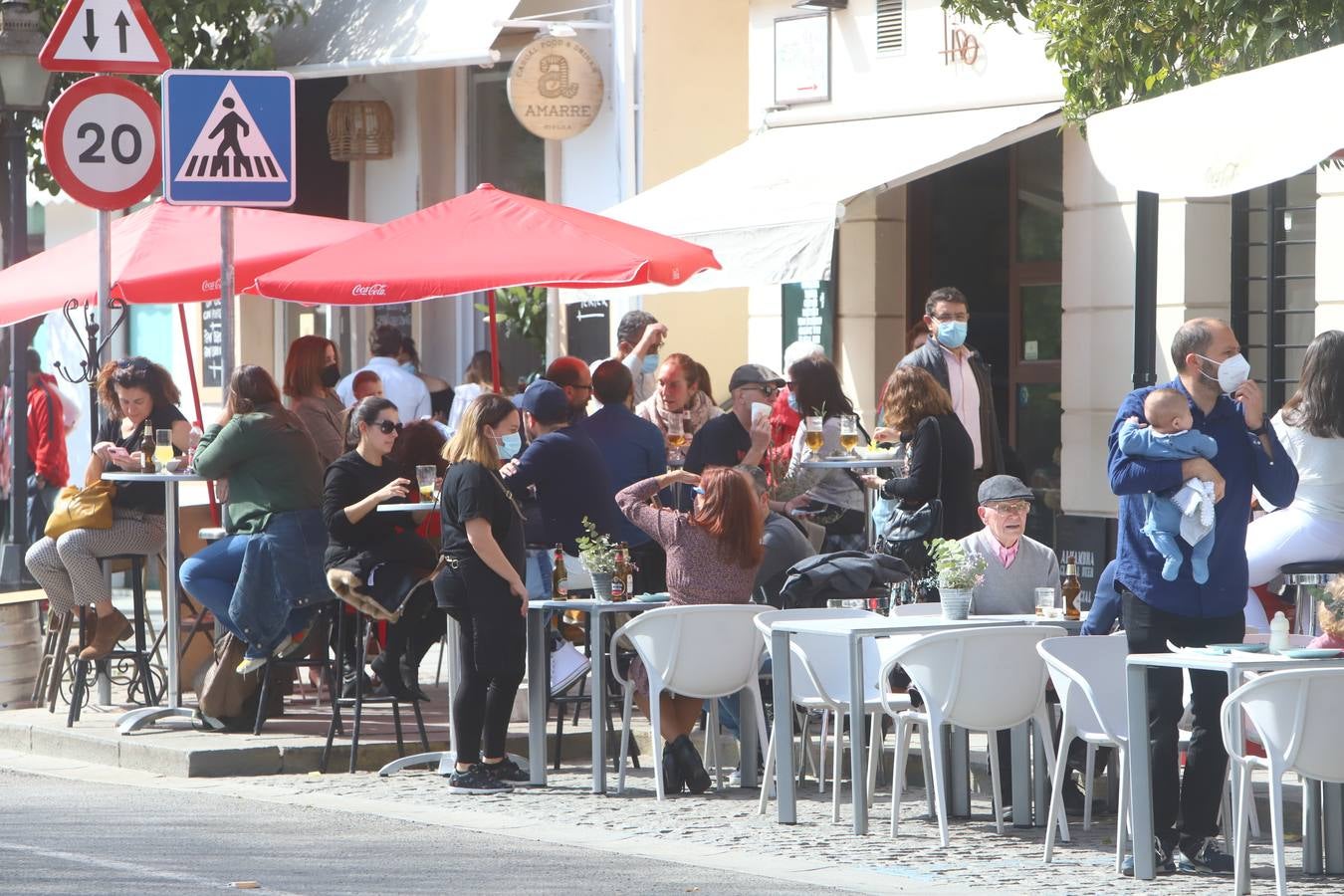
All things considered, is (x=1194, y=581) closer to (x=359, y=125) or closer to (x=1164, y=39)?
(x=1164, y=39)

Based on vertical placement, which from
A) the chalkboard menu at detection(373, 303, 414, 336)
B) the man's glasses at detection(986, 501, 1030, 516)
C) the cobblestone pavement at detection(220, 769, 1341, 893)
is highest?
the chalkboard menu at detection(373, 303, 414, 336)

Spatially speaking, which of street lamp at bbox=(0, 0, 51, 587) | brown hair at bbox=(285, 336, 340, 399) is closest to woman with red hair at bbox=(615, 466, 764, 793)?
brown hair at bbox=(285, 336, 340, 399)

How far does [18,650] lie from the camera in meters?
13.4

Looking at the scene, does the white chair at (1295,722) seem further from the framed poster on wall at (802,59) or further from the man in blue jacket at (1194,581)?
the framed poster on wall at (802,59)

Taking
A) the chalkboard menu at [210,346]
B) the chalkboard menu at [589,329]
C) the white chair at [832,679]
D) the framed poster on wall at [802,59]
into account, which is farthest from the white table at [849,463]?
Result: the chalkboard menu at [210,346]

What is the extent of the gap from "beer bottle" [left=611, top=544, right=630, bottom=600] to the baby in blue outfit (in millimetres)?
2881

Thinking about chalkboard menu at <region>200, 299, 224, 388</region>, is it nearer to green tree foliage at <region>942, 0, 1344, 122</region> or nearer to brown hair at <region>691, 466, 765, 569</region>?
green tree foliage at <region>942, 0, 1344, 122</region>

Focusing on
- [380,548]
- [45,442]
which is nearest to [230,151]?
[380,548]

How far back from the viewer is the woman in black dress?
10469 millimetres

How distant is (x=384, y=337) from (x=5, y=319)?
3432 millimetres

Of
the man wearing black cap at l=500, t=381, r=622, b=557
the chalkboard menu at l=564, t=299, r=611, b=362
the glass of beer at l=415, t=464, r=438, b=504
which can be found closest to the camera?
the glass of beer at l=415, t=464, r=438, b=504

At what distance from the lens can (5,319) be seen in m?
14.1

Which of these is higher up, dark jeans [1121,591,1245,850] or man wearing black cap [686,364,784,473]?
man wearing black cap [686,364,784,473]

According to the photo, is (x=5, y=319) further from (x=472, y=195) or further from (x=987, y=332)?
(x=987, y=332)
